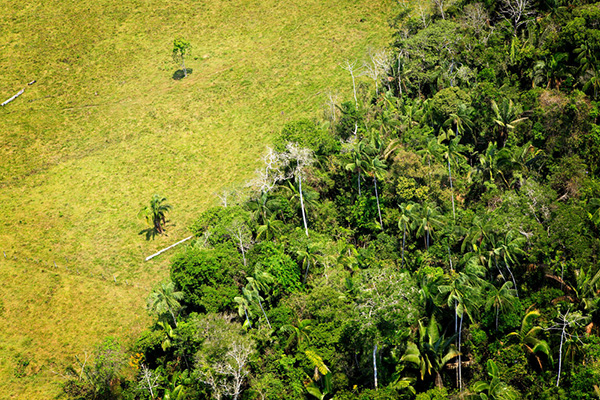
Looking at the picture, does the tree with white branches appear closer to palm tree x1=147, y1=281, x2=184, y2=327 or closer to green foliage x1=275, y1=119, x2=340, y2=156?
palm tree x1=147, y1=281, x2=184, y2=327

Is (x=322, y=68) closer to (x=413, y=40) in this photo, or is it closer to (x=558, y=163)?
(x=413, y=40)

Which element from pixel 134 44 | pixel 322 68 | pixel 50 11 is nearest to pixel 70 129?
pixel 134 44

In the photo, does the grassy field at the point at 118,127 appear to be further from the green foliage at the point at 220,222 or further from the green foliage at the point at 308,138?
the green foliage at the point at 308,138

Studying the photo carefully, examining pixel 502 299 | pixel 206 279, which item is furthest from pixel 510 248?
pixel 206 279

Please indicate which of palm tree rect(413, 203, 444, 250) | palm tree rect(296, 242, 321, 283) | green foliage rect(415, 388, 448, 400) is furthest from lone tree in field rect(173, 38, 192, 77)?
green foliage rect(415, 388, 448, 400)

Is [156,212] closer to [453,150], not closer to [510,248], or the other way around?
[453,150]

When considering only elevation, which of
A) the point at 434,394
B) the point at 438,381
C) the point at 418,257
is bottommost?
the point at 438,381
